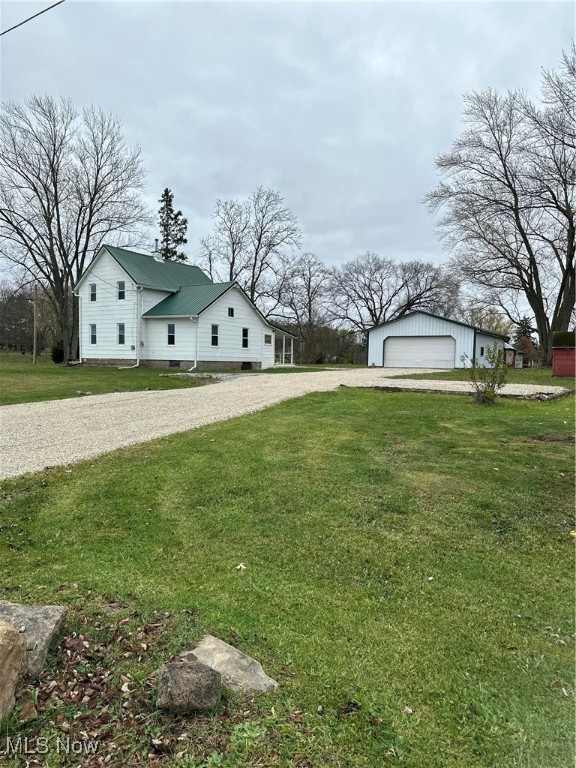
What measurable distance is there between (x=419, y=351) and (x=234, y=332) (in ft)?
38.7

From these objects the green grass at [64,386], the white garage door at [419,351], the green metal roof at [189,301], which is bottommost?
the green grass at [64,386]

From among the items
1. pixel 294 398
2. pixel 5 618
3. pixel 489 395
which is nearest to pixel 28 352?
pixel 294 398

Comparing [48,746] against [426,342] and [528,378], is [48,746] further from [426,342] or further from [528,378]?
[426,342]

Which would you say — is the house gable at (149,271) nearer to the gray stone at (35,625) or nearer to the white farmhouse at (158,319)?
the white farmhouse at (158,319)

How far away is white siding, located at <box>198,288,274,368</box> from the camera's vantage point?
25.7 m

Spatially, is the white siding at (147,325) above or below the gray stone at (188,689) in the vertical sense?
above

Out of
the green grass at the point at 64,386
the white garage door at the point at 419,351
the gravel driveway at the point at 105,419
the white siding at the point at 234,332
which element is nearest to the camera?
the gravel driveway at the point at 105,419

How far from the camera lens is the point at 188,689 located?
1.96 metres

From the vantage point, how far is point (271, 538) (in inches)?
147

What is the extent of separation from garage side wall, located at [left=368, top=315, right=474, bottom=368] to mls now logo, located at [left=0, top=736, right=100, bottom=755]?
93.4 ft

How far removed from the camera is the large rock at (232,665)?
2.13 meters

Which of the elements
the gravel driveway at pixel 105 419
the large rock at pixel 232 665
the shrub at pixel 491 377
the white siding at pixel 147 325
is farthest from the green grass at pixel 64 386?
the large rock at pixel 232 665

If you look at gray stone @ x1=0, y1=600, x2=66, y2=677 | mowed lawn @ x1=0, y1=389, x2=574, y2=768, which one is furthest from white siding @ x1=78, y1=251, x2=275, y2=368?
gray stone @ x1=0, y1=600, x2=66, y2=677

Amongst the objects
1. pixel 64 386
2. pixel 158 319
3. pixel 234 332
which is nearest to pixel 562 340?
pixel 234 332
